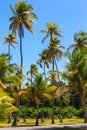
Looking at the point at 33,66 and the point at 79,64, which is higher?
the point at 33,66

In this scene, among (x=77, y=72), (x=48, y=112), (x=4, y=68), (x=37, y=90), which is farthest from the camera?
(x=48, y=112)

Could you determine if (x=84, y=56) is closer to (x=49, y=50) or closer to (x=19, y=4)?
(x=19, y=4)

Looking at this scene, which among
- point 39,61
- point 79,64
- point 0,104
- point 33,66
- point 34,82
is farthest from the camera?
point 33,66

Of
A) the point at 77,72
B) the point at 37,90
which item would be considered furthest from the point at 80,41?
the point at 77,72

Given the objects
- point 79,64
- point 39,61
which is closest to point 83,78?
point 79,64

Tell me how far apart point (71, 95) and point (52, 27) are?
25.1 m

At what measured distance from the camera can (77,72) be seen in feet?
137

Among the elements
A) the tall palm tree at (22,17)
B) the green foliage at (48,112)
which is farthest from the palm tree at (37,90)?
the green foliage at (48,112)

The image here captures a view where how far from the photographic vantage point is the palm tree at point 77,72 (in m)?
41.7

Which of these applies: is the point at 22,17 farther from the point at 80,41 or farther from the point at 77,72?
the point at 80,41

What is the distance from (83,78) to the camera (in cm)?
4203

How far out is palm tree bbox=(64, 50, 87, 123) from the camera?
41.7m

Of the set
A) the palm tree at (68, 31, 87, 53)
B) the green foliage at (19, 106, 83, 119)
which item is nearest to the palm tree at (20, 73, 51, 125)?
the green foliage at (19, 106, 83, 119)

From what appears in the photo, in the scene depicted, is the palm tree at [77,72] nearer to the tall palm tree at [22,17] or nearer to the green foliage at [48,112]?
the tall palm tree at [22,17]
